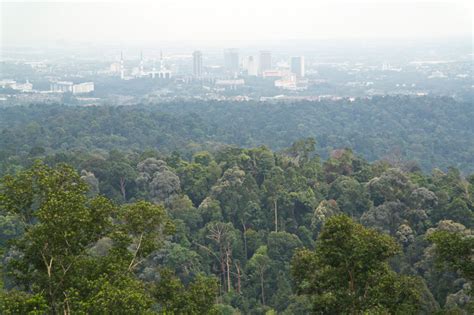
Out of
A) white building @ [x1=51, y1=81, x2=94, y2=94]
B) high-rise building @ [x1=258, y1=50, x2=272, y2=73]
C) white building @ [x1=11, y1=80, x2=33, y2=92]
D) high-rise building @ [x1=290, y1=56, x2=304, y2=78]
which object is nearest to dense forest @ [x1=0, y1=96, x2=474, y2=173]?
white building @ [x1=51, y1=81, x2=94, y2=94]

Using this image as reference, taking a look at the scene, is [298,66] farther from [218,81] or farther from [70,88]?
[70,88]

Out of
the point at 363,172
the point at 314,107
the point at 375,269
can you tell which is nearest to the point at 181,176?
the point at 363,172

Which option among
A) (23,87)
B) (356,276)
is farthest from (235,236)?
(23,87)

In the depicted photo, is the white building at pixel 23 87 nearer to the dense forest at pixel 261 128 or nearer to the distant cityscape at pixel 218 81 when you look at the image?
the distant cityscape at pixel 218 81

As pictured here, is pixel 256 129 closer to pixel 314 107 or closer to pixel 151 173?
pixel 314 107

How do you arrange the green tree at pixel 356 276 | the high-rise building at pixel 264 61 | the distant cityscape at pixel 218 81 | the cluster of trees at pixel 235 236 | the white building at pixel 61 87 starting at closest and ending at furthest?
the cluster of trees at pixel 235 236 → the green tree at pixel 356 276 → the distant cityscape at pixel 218 81 → the white building at pixel 61 87 → the high-rise building at pixel 264 61

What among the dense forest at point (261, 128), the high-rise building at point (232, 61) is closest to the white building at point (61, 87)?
the dense forest at point (261, 128)
